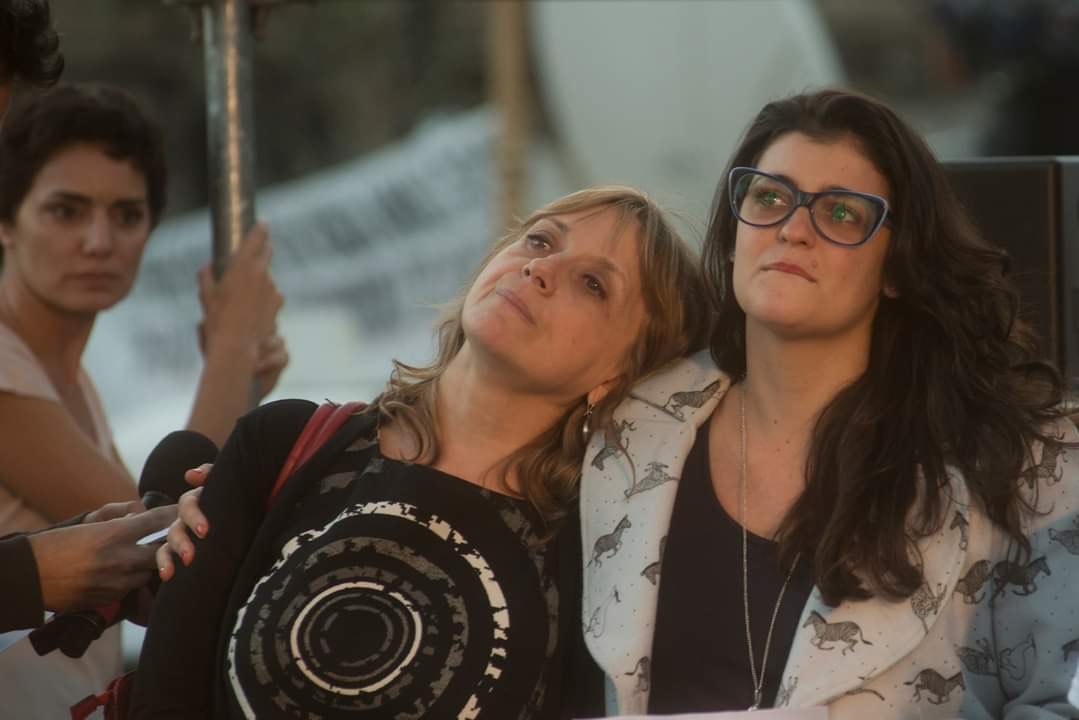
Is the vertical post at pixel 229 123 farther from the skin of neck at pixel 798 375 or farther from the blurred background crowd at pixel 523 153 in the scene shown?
the blurred background crowd at pixel 523 153

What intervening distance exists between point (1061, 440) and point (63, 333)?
6.48 feet

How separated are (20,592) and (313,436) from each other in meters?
0.48

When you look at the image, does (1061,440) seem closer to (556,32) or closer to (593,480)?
(593,480)

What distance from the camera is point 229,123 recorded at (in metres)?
3.21

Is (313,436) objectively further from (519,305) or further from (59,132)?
(59,132)

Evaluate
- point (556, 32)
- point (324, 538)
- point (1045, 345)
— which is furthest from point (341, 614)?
point (556, 32)

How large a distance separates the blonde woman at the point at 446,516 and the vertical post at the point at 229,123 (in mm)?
807

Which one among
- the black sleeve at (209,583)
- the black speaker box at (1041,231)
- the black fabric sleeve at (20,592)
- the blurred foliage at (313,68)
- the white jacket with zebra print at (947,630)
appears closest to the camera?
the white jacket with zebra print at (947,630)

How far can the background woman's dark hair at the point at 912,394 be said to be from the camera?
2.25 meters

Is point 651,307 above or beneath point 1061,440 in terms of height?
above

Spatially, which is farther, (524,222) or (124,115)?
(124,115)

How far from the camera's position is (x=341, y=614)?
229 cm

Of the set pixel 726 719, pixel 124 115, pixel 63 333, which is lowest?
pixel 726 719

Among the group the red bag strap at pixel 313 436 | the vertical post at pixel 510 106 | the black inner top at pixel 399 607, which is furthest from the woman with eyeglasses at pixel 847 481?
the vertical post at pixel 510 106
